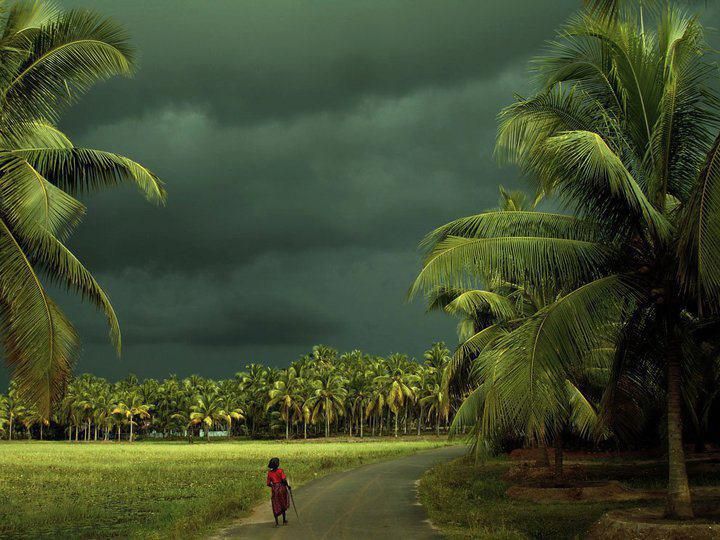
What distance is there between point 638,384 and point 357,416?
299 feet

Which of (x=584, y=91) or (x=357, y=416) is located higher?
(x=584, y=91)

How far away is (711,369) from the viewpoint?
19.9m

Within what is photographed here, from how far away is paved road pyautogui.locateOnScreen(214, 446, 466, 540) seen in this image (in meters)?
12.5

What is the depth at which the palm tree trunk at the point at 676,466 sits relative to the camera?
34.8ft

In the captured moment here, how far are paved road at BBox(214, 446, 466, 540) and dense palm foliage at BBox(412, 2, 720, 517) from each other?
3.21 m

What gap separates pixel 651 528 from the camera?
31.5 feet

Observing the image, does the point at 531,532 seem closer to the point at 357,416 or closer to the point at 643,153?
the point at 643,153

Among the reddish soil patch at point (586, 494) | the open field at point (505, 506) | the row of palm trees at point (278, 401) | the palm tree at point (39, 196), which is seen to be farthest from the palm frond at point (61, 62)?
the row of palm trees at point (278, 401)

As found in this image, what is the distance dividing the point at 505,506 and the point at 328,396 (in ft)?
240

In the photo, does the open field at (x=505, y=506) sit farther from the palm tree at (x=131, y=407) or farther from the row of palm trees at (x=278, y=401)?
the palm tree at (x=131, y=407)

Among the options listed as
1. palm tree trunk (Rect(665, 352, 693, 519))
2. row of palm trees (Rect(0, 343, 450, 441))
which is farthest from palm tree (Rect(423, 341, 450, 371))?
palm tree trunk (Rect(665, 352, 693, 519))

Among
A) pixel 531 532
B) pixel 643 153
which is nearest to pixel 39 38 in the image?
pixel 643 153

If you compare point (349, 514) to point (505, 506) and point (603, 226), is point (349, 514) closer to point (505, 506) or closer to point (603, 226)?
point (505, 506)

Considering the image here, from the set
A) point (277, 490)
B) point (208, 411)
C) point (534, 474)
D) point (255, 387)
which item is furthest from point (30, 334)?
point (255, 387)
